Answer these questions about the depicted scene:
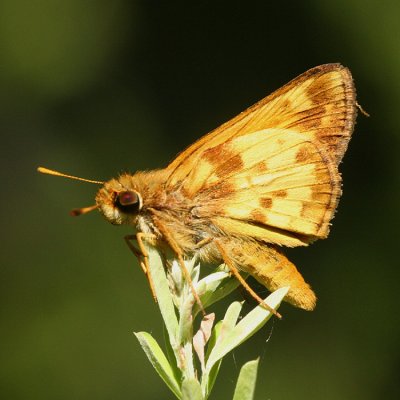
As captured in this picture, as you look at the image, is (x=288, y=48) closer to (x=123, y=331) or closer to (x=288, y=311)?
(x=288, y=311)

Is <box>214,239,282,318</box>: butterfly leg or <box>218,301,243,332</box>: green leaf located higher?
<box>218,301,243,332</box>: green leaf

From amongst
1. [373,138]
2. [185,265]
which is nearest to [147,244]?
[185,265]

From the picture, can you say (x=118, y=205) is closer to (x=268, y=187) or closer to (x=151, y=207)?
(x=151, y=207)

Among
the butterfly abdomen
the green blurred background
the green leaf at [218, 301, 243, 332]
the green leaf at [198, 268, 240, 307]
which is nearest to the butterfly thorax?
the butterfly abdomen

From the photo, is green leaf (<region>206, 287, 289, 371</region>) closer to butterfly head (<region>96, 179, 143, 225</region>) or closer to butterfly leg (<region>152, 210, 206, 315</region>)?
butterfly leg (<region>152, 210, 206, 315</region>)

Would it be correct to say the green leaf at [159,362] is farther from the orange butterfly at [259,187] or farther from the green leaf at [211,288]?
the orange butterfly at [259,187]

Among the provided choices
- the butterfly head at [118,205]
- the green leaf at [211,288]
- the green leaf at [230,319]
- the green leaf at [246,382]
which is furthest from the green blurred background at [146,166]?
the green leaf at [246,382]
